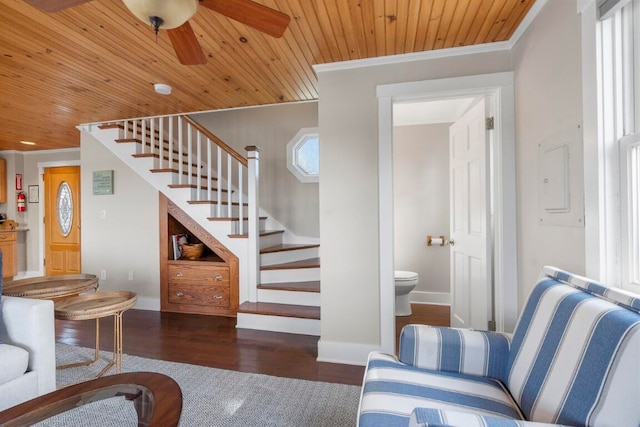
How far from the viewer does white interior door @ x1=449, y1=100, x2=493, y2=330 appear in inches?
86.8

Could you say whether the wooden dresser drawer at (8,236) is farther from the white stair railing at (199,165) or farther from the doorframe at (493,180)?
the doorframe at (493,180)

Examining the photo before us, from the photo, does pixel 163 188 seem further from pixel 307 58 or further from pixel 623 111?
pixel 623 111

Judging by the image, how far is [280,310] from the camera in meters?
2.98

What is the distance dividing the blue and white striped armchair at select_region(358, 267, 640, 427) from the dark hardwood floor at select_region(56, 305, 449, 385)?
0.95 m

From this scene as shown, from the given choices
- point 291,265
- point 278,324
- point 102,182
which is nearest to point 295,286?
point 291,265

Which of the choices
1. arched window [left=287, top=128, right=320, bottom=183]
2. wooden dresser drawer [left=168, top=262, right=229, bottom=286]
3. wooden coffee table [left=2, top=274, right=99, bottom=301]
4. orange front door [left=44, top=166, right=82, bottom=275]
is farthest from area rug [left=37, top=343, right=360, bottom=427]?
orange front door [left=44, top=166, right=82, bottom=275]

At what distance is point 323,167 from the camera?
7.90 feet

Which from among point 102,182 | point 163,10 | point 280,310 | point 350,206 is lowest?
point 280,310

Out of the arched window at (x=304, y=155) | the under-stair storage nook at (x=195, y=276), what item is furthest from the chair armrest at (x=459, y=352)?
the arched window at (x=304, y=155)

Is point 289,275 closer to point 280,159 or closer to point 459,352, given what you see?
point 280,159

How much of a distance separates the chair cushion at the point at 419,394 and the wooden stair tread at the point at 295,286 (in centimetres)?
177

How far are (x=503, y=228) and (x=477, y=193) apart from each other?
40 centimetres

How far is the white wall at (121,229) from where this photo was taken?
371 cm

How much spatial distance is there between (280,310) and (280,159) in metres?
2.11
